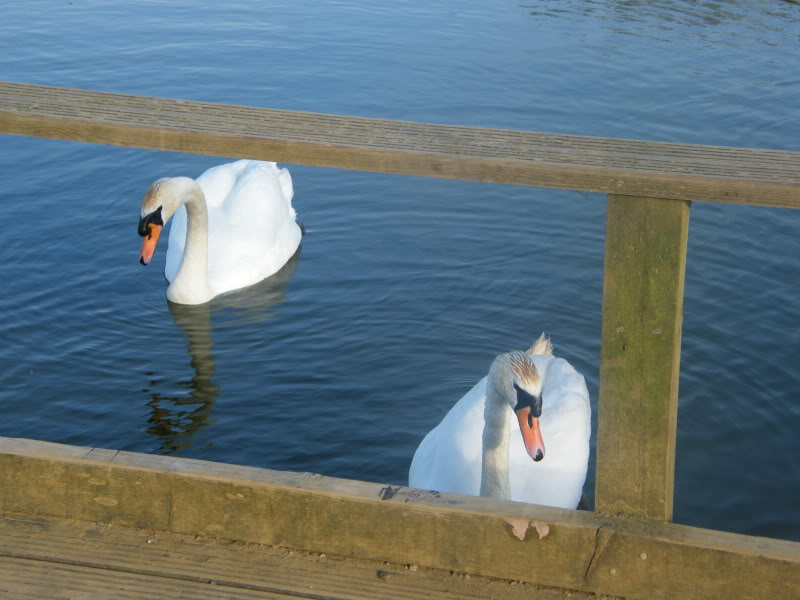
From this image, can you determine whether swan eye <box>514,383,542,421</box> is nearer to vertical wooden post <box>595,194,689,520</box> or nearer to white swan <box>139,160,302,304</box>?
vertical wooden post <box>595,194,689,520</box>

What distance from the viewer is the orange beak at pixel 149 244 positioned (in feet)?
21.9

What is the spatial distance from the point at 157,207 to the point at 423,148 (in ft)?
16.2

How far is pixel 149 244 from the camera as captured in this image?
271 inches

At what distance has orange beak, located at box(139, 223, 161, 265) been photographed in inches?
263

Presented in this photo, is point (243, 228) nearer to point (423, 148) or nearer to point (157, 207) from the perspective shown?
point (157, 207)

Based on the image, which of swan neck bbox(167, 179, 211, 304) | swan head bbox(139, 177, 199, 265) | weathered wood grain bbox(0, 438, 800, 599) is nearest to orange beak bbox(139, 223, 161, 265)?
swan head bbox(139, 177, 199, 265)

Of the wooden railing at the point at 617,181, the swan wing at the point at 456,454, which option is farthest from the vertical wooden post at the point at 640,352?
the swan wing at the point at 456,454

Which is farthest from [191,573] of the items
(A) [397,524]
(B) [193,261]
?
(B) [193,261]

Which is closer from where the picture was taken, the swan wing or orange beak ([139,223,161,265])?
Result: the swan wing

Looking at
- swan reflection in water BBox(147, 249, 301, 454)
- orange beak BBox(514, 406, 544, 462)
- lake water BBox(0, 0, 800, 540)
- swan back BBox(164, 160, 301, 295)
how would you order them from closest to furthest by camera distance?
1. orange beak BBox(514, 406, 544, 462)
2. lake water BBox(0, 0, 800, 540)
3. swan reflection in water BBox(147, 249, 301, 454)
4. swan back BBox(164, 160, 301, 295)

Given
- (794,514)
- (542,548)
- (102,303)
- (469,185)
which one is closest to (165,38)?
(469,185)

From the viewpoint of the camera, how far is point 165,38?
14.4 m

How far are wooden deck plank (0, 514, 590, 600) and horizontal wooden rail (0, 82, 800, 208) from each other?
0.98 meters

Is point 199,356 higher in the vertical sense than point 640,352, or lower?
lower
